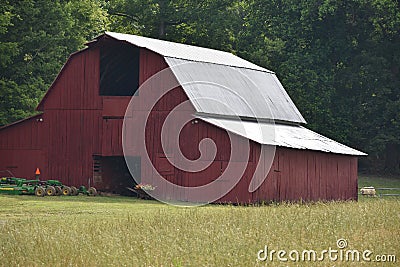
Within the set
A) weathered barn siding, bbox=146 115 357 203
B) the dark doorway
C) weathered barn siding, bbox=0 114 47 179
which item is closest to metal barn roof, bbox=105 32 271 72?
the dark doorway

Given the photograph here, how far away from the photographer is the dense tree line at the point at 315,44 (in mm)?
54844

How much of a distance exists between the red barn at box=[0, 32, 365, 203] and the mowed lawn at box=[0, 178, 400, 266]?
23.8 feet

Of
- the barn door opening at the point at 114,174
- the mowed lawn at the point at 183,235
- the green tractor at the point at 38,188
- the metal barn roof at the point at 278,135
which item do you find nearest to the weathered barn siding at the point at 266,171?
the metal barn roof at the point at 278,135

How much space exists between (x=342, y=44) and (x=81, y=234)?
3985 cm

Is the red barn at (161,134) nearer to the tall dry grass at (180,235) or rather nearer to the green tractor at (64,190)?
the green tractor at (64,190)

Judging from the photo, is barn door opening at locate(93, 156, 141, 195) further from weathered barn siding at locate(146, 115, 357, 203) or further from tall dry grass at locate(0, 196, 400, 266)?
tall dry grass at locate(0, 196, 400, 266)

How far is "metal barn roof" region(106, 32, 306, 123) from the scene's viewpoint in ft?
121

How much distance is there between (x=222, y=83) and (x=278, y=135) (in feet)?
12.8

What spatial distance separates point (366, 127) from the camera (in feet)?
190

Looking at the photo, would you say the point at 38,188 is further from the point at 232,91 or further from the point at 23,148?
the point at 232,91

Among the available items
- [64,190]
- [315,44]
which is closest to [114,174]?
[64,190]

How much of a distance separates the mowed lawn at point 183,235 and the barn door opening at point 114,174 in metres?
10.1

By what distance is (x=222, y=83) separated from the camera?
39.5 m

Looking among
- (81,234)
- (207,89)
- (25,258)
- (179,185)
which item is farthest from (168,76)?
(25,258)
